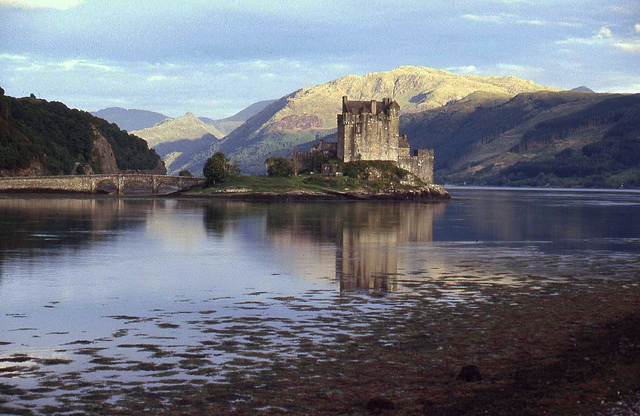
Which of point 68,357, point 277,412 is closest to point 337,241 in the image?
point 68,357

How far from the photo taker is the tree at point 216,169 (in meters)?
163

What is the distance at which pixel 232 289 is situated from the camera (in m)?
34.2

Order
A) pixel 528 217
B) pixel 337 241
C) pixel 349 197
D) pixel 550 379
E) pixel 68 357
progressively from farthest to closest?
1. pixel 349 197
2. pixel 528 217
3. pixel 337 241
4. pixel 68 357
5. pixel 550 379

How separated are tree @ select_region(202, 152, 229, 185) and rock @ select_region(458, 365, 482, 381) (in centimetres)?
14619

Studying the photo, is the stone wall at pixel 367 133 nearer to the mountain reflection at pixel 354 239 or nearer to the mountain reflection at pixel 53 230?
the mountain reflection at pixel 354 239

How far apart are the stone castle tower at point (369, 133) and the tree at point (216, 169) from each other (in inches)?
971

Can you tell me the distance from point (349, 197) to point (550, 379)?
13172cm

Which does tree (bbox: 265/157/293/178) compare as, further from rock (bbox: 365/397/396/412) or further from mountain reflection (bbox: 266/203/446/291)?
rock (bbox: 365/397/396/412)

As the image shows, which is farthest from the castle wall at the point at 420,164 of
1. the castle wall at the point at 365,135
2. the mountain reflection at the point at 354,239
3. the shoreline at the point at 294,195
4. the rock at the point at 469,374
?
the rock at the point at 469,374

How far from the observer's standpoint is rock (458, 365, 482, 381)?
61.3ft

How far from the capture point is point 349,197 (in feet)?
491

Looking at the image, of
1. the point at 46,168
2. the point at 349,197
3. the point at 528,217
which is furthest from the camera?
the point at 46,168

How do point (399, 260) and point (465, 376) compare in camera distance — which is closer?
point (465, 376)

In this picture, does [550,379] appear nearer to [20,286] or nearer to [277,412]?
[277,412]
